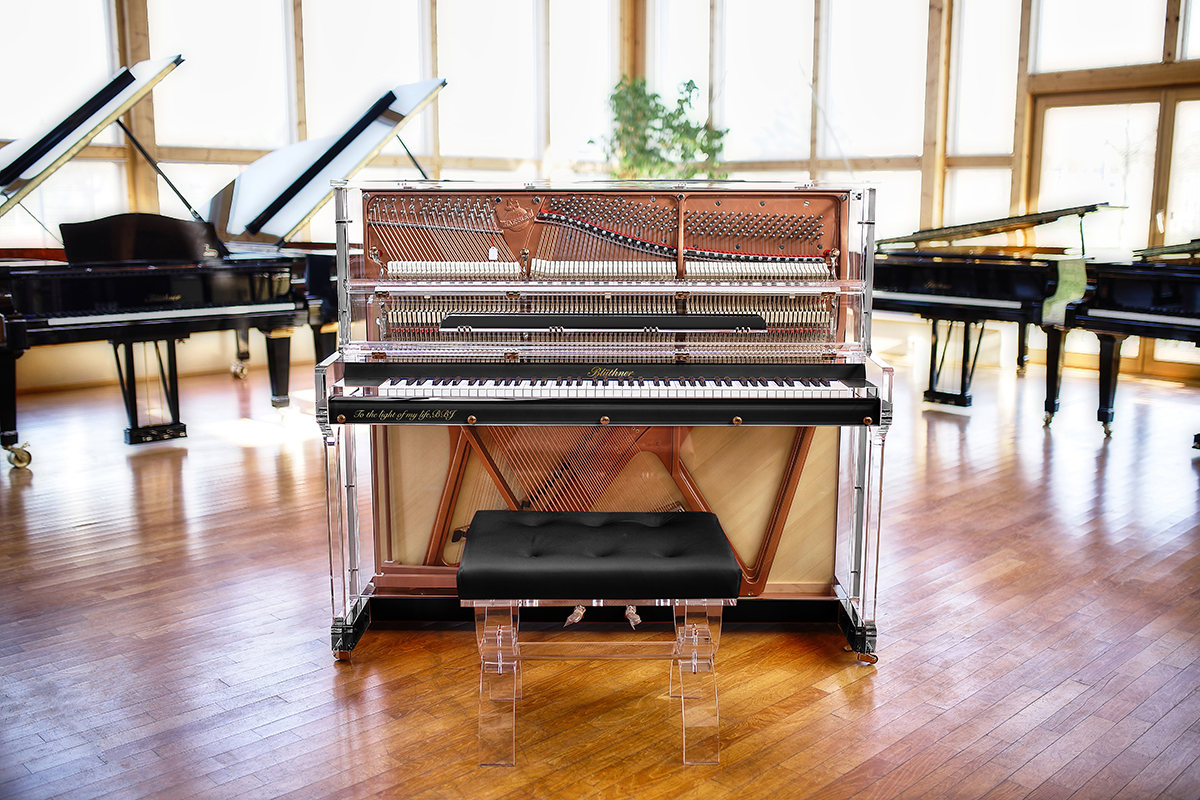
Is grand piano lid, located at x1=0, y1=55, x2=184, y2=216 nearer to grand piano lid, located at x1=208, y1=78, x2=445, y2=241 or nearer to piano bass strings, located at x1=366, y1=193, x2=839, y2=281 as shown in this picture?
grand piano lid, located at x1=208, y1=78, x2=445, y2=241

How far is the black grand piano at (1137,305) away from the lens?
502 centimetres

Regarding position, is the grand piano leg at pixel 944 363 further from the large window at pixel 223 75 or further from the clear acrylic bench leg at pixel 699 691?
the large window at pixel 223 75

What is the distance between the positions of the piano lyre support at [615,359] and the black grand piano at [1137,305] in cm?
291

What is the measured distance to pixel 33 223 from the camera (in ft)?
23.5

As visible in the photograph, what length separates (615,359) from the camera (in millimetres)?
2992

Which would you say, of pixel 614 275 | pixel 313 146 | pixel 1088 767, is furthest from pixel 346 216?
pixel 313 146

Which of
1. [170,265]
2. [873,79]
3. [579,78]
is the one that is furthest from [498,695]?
[579,78]

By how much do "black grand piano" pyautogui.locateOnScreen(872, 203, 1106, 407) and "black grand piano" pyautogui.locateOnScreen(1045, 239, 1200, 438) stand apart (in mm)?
250

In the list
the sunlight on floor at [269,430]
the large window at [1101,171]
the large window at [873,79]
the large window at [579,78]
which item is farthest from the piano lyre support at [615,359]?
the large window at [579,78]

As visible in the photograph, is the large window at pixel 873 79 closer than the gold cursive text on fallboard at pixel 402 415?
No

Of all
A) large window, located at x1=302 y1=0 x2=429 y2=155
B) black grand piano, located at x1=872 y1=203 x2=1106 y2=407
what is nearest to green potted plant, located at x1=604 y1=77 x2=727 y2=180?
large window, located at x1=302 y1=0 x2=429 y2=155

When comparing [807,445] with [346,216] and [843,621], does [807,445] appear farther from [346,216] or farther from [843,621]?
[346,216]

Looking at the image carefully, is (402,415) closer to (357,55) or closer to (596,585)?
(596,585)

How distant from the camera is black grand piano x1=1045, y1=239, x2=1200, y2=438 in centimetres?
502
